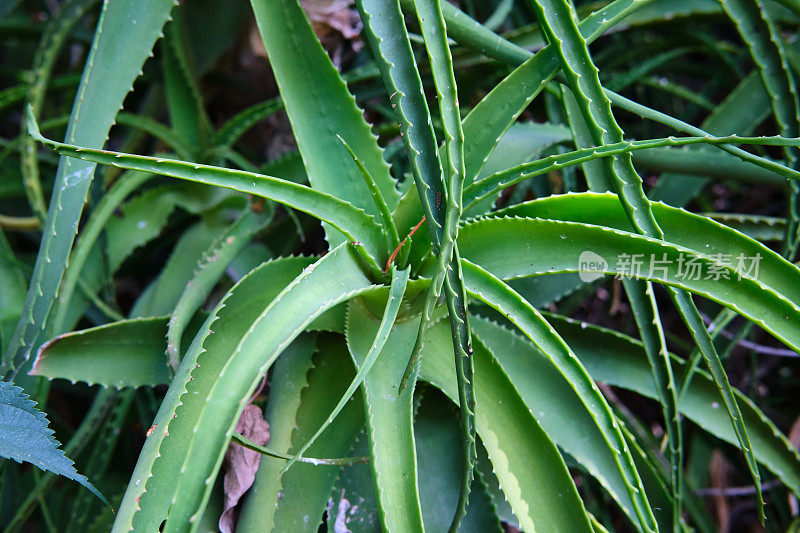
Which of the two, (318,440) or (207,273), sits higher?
(207,273)

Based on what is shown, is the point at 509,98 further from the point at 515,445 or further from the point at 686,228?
the point at 515,445

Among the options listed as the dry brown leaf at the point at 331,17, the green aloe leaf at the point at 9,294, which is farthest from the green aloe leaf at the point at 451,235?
the green aloe leaf at the point at 9,294

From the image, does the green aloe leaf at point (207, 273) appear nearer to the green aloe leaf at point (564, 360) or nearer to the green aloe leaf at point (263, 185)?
the green aloe leaf at point (263, 185)

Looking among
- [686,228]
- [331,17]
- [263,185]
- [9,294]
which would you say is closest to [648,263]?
[686,228]

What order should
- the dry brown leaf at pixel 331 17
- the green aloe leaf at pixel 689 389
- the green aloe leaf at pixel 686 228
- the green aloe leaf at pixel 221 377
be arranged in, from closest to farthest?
the green aloe leaf at pixel 221 377, the green aloe leaf at pixel 686 228, the green aloe leaf at pixel 689 389, the dry brown leaf at pixel 331 17

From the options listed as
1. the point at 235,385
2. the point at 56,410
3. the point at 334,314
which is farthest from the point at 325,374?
the point at 56,410

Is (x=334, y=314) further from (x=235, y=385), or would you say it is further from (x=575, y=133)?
(x=575, y=133)

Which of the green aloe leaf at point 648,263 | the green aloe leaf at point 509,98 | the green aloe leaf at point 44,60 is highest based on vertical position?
the green aloe leaf at point 44,60
